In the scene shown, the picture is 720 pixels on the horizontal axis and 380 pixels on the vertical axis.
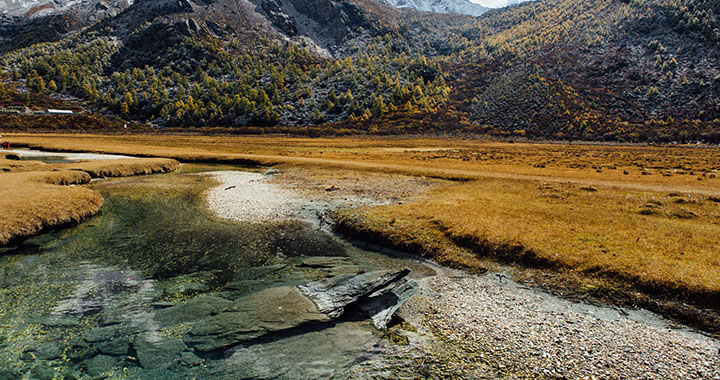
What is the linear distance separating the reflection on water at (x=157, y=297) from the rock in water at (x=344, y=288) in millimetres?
1177

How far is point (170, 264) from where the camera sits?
2148cm

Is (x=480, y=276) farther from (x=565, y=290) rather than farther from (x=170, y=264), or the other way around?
(x=170, y=264)

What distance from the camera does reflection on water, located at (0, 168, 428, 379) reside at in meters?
12.5

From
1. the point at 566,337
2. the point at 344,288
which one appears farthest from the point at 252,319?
the point at 566,337

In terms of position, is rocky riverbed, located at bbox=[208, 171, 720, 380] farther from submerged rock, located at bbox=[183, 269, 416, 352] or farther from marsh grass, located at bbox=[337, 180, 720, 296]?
marsh grass, located at bbox=[337, 180, 720, 296]

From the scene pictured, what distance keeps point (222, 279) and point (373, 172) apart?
41234 mm

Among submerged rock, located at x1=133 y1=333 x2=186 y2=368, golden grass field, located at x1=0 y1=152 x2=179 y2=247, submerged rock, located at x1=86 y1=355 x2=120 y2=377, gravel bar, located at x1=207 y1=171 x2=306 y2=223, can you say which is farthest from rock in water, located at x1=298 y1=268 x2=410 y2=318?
golden grass field, located at x1=0 y1=152 x2=179 y2=247

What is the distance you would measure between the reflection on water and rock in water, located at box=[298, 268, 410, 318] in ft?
3.86

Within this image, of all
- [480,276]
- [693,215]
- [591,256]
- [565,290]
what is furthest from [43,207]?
[693,215]

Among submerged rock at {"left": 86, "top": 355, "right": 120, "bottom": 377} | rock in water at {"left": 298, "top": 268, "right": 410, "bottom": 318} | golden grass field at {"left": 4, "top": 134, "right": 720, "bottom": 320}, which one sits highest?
golden grass field at {"left": 4, "top": 134, "right": 720, "bottom": 320}

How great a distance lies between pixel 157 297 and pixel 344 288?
9475 millimetres

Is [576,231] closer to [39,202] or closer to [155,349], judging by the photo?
[155,349]

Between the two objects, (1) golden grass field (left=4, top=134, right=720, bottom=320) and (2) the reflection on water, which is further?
(1) golden grass field (left=4, top=134, right=720, bottom=320)

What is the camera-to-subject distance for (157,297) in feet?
56.7
